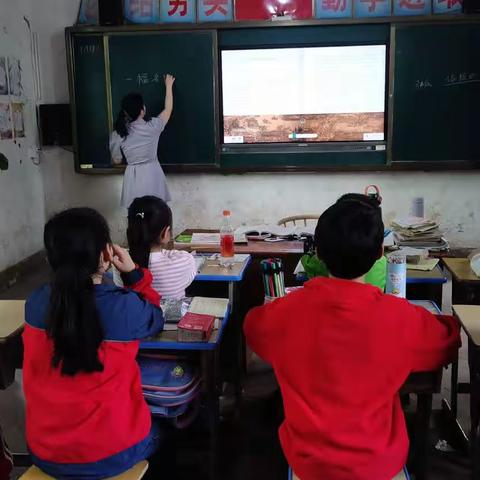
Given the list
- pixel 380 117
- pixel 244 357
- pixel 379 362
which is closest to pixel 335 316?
pixel 379 362

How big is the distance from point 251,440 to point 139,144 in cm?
252

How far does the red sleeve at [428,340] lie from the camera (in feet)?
4.60

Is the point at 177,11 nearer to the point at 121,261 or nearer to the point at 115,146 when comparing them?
the point at 115,146

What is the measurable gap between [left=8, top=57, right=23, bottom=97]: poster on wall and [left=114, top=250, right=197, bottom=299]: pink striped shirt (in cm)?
279

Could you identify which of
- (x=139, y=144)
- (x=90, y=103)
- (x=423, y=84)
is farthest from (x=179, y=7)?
(x=423, y=84)

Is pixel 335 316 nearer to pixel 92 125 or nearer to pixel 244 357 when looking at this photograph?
pixel 244 357

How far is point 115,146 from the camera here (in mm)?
4434

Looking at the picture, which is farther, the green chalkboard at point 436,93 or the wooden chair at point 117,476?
the green chalkboard at point 436,93

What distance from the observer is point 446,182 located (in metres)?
4.62

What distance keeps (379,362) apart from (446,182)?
358cm

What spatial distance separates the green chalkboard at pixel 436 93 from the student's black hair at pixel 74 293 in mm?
3421

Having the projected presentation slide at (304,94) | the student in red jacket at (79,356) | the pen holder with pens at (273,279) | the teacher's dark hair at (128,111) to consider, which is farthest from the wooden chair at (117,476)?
the projected presentation slide at (304,94)

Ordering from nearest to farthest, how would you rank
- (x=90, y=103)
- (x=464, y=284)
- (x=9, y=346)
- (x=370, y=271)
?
(x=9, y=346) → (x=370, y=271) → (x=464, y=284) → (x=90, y=103)

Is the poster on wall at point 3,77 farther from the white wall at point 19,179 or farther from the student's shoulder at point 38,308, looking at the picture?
the student's shoulder at point 38,308
